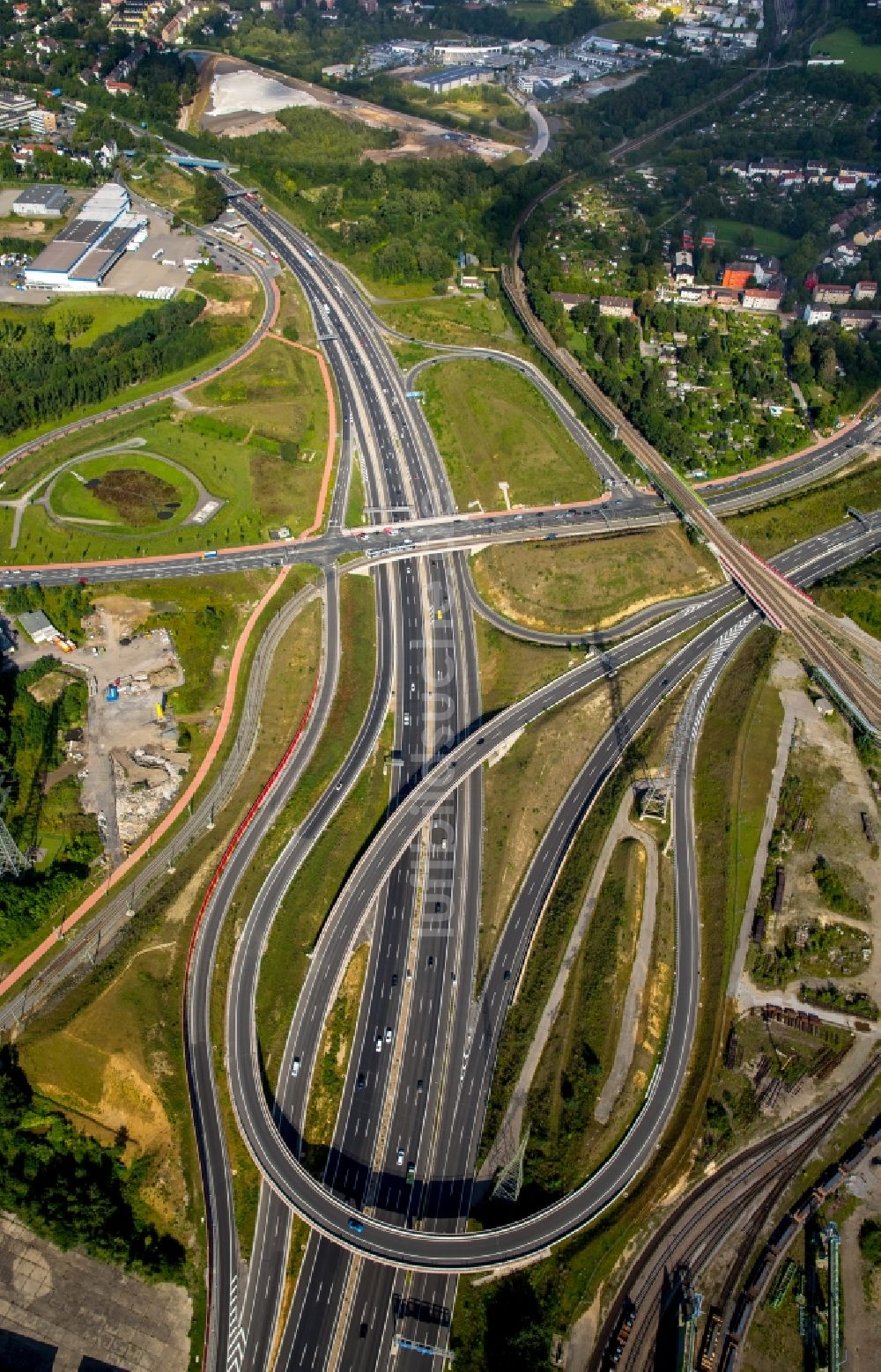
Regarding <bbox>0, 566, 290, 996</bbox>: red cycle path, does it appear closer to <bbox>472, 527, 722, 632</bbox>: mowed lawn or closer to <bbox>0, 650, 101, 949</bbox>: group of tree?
<bbox>0, 650, 101, 949</bbox>: group of tree

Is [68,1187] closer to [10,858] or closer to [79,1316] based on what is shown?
[79,1316]

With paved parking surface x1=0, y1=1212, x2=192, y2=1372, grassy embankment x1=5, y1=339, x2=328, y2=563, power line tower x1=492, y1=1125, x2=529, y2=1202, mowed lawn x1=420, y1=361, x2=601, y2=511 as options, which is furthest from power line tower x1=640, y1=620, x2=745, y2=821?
paved parking surface x1=0, y1=1212, x2=192, y2=1372

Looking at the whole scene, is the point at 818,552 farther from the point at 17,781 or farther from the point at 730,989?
the point at 17,781

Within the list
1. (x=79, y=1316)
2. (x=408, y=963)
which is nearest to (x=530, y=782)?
(x=408, y=963)

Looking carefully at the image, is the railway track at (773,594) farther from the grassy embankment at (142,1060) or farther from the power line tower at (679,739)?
the grassy embankment at (142,1060)

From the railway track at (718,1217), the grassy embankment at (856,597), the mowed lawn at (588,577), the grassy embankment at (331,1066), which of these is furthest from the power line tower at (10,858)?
the grassy embankment at (856,597)
